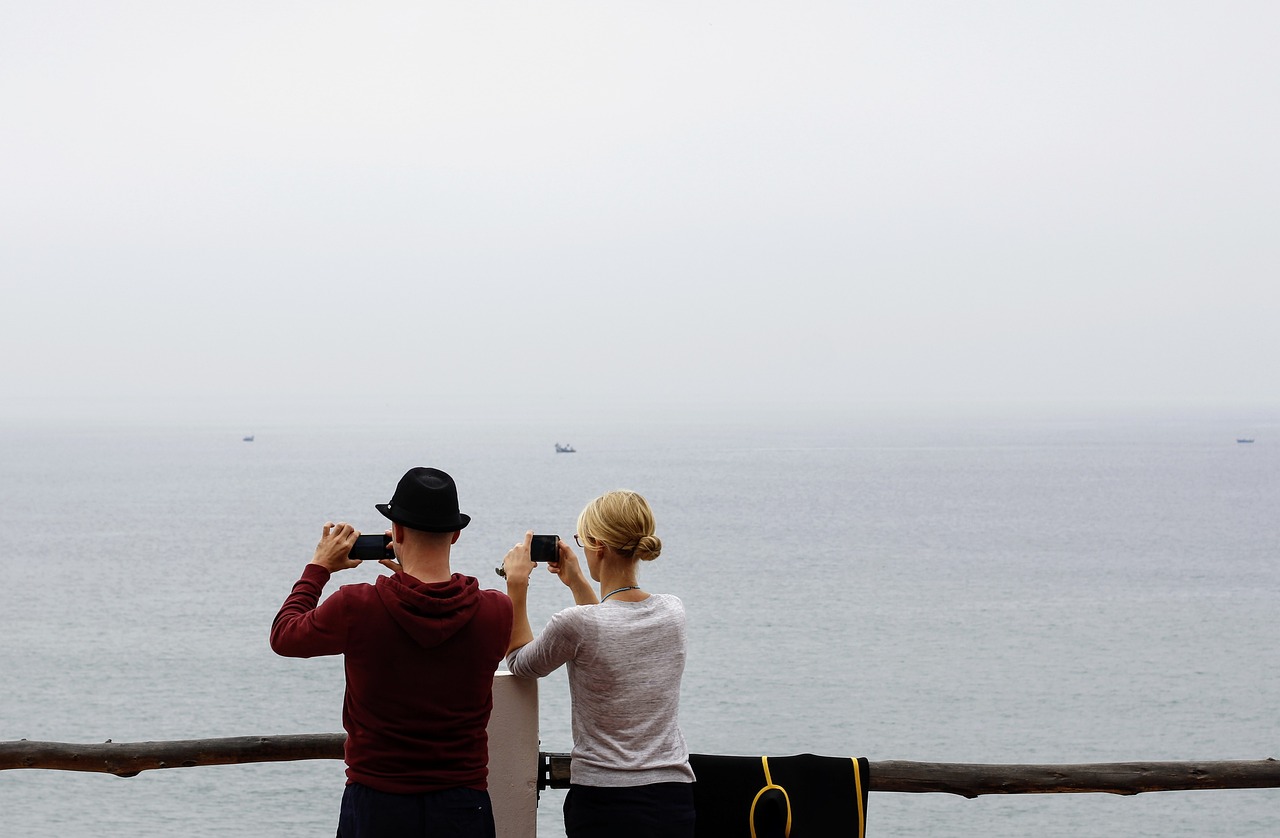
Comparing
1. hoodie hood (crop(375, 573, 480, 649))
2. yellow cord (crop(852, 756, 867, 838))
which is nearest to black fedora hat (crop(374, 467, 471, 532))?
hoodie hood (crop(375, 573, 480, 649))

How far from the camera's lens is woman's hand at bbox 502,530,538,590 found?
2.92 metres

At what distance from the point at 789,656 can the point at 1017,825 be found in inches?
465

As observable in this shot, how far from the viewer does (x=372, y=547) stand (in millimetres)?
2818

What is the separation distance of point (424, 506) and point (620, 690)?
26.3 inches

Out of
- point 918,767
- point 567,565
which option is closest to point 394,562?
point 567,565

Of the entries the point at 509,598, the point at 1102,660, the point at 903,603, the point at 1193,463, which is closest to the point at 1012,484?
the point at 1193,463

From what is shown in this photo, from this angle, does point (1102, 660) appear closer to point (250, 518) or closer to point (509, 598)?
point (509, 598)

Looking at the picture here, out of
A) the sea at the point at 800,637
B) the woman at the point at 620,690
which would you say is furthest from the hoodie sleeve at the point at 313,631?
the sea at the point at 800,637

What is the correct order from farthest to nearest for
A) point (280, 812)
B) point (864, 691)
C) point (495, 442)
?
point (495, 442) < point (864, 691) < point (280, 812)

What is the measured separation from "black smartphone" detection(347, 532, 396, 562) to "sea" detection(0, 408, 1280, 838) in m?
20.3

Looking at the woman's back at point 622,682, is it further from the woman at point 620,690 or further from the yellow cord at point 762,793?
the yellow cord at point 762,793

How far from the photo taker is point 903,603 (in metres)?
45.6

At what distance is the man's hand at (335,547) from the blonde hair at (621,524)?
0.54 meters

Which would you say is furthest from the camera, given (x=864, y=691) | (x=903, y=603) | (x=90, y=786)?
(x=903, y=603)
